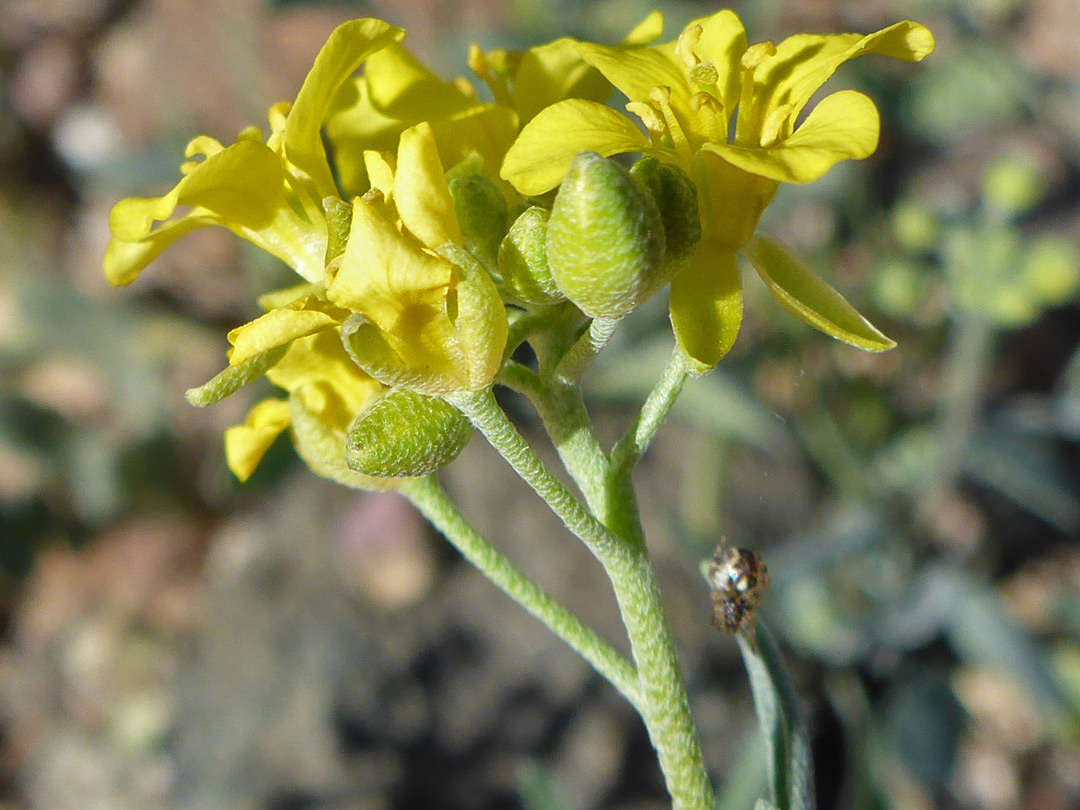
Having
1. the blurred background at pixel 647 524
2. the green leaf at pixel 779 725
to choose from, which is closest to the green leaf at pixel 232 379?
the green leaf at pixel 779 725

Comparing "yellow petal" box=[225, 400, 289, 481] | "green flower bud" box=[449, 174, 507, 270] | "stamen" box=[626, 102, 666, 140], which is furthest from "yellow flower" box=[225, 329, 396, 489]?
"stamen" box=[626, 102, 666, 140]

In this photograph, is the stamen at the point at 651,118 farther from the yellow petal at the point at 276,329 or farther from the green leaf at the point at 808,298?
the yellow petal at the point at 276,329

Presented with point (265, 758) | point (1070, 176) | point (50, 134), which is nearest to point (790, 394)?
point (1070, 176)

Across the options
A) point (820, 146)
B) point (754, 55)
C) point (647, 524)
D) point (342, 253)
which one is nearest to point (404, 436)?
point (342, 253)

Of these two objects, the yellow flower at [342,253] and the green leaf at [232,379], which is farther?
the green leaf at [232,379]

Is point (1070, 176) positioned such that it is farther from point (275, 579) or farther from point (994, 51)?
point (275, 579)

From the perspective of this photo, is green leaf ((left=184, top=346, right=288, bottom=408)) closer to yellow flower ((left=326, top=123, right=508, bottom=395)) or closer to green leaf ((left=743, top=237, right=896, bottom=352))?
yellow flower ((left=326, top=123, right=508, bottom=395))
